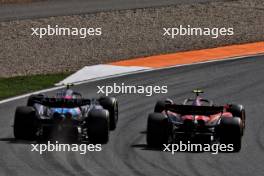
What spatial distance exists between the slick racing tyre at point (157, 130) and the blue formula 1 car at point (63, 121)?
46.3 inches

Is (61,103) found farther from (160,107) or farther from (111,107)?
(160,107)

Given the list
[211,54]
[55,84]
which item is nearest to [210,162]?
[55,84]

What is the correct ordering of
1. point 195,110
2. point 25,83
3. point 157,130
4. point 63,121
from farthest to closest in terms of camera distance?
point 25,83 < point 195,110 < point 63,121 < point 157,130

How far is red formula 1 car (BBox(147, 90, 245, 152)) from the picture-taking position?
26734 millimetres

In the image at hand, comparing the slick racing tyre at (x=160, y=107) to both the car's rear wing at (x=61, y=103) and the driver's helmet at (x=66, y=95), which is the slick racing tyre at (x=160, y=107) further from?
the driver's helmet at (x=66, y=95)

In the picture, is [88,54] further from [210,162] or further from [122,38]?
[210,162]

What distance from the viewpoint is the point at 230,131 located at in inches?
1052

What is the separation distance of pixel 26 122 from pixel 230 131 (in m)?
5.35

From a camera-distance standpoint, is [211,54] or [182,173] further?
[211,54]

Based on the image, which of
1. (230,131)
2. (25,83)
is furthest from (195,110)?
(25,83)

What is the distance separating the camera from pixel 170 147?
27047 mm

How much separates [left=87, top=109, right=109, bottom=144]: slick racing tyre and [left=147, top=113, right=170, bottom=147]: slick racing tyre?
1.16m

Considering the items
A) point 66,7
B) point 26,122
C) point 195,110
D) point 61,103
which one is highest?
point 66,7

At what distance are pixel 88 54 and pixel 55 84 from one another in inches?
309
